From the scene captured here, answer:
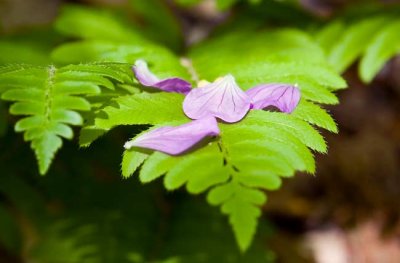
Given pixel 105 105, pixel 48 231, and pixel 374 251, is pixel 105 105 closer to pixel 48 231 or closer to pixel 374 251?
pixel 48 231

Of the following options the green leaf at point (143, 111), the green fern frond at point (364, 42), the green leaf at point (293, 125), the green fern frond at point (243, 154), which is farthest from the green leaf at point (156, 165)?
the green fern frond at point (364, 42)

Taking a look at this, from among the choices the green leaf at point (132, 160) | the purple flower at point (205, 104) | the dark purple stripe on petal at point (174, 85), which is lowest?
the green leaf at point (132, 160)

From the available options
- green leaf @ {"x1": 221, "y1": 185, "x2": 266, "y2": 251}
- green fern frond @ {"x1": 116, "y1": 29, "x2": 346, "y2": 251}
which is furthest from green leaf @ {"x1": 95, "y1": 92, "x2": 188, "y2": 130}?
green leaf @ {"x1": 221, "y1": 185, "x2": 266, "y2": 251}

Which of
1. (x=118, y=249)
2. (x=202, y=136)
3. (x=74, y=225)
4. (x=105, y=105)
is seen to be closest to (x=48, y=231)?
(x=74, y=225)

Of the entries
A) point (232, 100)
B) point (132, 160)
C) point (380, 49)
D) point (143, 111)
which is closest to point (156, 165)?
point (132, 160)

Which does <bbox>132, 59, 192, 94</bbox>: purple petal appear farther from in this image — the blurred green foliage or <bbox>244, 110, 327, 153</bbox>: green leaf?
<bbox>244, 110, 327, 153</bbox>: green leaf

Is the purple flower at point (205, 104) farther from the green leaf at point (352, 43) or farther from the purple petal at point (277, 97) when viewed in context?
the green leaf at point (352, 43)
